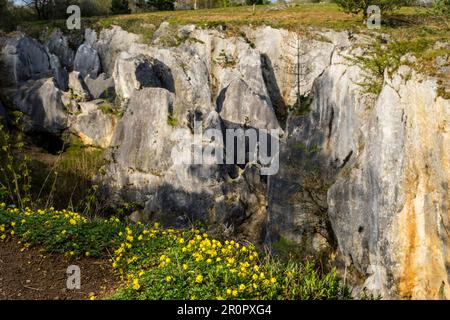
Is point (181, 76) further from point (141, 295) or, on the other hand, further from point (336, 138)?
point (141, 295)

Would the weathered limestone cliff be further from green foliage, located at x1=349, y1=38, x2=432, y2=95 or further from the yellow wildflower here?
the yellow wildflower

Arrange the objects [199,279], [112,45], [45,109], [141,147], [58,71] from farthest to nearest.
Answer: [112,45], [58,71], [45,109], [141,147], [199,279]

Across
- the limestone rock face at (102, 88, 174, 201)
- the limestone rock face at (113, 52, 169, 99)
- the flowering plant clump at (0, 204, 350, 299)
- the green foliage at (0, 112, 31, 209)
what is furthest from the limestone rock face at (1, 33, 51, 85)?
the flowering plant clump at (0, 204, 350, 299)

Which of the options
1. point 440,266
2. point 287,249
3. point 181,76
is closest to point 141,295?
point 440,266

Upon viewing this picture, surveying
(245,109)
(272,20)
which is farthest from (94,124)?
(272,20)

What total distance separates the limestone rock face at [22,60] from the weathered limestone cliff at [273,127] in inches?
3.9

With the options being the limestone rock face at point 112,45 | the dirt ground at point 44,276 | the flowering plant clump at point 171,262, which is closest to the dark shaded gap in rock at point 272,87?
the limestone rock face at point 112,45

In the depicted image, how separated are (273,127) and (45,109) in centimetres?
1481

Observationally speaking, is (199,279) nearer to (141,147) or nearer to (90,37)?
(141,147)

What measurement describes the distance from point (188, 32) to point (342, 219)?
26.5 m

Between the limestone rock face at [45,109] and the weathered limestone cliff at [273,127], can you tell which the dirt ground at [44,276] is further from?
the limestone rock face at [45,109]

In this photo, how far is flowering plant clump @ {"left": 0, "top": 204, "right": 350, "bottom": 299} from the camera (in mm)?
5203

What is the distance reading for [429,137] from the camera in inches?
385

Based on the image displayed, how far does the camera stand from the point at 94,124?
2884 centimetres
